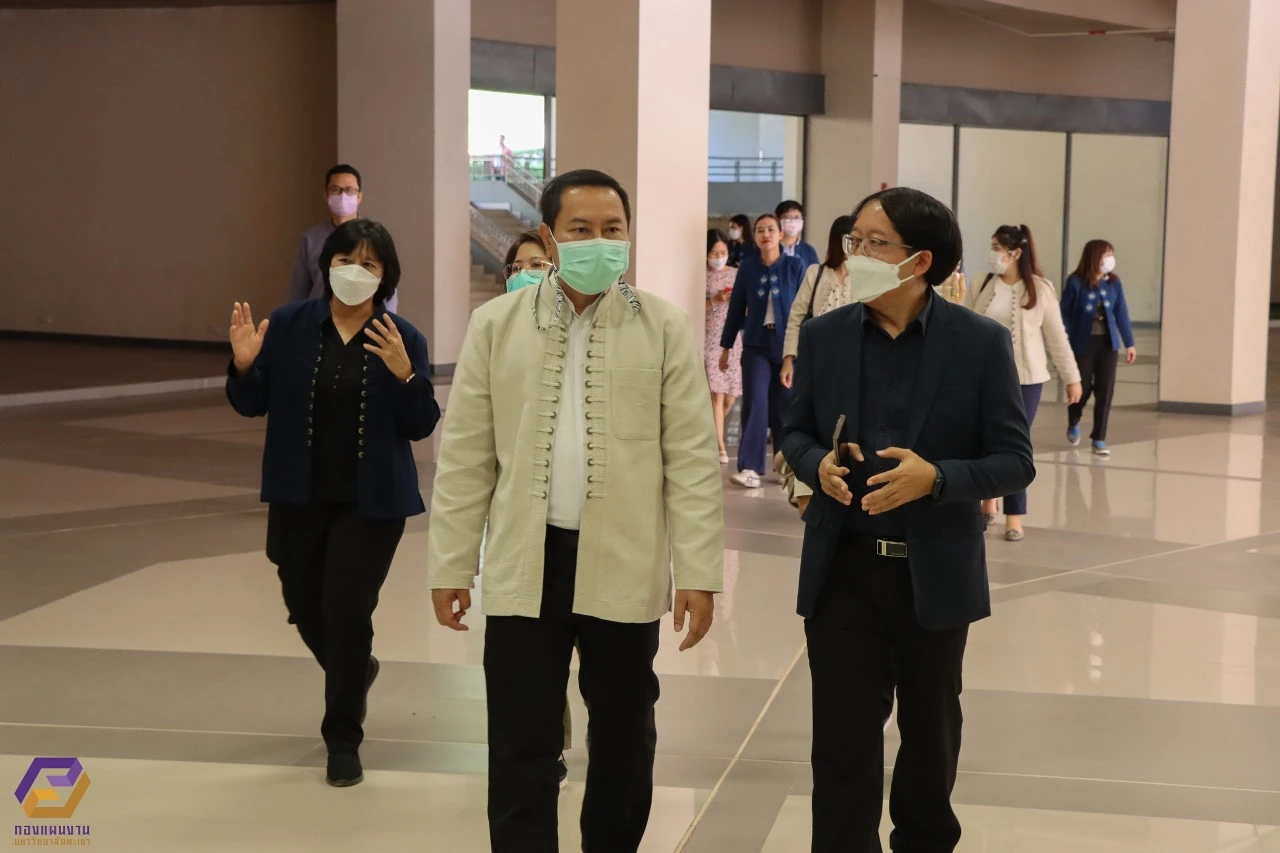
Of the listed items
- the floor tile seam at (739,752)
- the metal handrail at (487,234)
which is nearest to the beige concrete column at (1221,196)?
the metal handrail at (487,234)

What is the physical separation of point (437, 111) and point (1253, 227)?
9.23 meters

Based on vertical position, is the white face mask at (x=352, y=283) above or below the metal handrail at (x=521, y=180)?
below

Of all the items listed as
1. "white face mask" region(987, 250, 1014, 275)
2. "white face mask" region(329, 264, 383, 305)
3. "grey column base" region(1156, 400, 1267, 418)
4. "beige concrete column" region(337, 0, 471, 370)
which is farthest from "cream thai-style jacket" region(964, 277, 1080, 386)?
"beige concrete column" region(337, 0, 471, 370)

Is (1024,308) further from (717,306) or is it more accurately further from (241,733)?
(241,733)

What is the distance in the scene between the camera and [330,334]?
4.91 metres

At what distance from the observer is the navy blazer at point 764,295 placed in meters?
10.7

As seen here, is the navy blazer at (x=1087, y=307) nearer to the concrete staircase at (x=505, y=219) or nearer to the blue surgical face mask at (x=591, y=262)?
the blue surgical face mask at (x=591, y=262)

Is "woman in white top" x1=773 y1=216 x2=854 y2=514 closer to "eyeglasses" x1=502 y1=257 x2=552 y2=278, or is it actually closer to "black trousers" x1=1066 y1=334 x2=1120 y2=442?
"eyeglasses" x1=502 y1=257 x2=552 y2=278

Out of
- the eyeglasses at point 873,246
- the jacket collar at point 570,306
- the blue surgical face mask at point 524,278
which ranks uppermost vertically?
the eyeglasses at point 873,246

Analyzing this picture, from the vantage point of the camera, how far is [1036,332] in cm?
938

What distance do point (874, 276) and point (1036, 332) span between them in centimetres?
607

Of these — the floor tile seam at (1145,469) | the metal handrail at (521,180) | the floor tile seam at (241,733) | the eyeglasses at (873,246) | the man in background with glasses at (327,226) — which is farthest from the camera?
the metal handrail at (521,180)

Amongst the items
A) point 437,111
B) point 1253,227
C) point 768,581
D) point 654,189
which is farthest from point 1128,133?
point 768,581

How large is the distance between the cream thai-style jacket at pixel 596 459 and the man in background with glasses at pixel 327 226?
13.9ft
